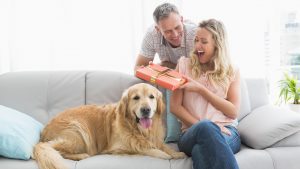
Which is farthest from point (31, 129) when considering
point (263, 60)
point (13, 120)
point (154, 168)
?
point (263, 60)

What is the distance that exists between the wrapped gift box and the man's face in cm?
23

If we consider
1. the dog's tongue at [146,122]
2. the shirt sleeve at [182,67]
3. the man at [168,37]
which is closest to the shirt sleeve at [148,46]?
the man at [168,37]

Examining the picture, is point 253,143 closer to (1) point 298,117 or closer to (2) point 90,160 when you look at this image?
(1) point 298,117

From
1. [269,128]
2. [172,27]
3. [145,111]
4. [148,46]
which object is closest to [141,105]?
[145,111]

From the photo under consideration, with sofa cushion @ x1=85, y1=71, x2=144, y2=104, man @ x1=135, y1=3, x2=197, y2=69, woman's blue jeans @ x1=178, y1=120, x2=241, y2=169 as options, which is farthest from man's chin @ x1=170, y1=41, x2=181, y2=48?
woman's blue jeans @ x1=178, y1=120, x2=241, y2=169

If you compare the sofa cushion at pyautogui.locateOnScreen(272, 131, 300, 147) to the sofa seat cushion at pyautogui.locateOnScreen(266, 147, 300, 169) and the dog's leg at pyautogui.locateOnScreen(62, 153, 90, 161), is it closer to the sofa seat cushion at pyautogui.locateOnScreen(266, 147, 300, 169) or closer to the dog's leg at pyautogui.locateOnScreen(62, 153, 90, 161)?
the sofa seat cushion at pyautogui.locateOnScreen(266, 147, 300, 169)

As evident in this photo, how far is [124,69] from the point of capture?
122 inches

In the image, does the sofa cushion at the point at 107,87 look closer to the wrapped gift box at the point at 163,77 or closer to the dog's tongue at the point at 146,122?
the wrapped gift box at the point at 163,77

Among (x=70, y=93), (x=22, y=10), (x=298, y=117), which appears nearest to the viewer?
(x=298, y=117)

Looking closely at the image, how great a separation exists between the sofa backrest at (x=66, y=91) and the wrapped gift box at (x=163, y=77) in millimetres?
355

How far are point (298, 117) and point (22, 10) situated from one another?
8.00ft

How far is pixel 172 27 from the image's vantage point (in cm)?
221

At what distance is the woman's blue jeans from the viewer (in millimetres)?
1679

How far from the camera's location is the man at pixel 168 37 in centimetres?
221
